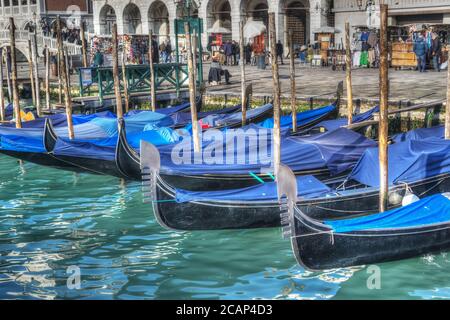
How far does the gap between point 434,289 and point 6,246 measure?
195 inches

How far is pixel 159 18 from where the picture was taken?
28781 millimetres

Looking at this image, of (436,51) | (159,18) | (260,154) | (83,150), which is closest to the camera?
(260,154)

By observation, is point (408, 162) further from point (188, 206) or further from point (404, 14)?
point (404, 14)

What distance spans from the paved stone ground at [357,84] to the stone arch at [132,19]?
39.8 feet

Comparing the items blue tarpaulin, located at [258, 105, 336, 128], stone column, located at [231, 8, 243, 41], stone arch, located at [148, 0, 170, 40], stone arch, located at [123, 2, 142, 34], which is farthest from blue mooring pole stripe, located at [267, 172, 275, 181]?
stone arch, located at [123, 2, 142, 34]

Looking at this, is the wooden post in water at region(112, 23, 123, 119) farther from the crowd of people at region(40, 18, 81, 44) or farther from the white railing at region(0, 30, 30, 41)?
the white railing at region(0, 30, 30, 41)

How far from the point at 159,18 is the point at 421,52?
50.0ft

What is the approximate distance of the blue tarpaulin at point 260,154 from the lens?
8938 millimetres

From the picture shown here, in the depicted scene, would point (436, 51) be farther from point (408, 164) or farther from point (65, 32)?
point (65, 32)

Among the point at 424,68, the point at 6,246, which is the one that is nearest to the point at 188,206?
the point at 6,246

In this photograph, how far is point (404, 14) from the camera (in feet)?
64.5

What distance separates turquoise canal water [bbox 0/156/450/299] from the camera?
618 centimetres

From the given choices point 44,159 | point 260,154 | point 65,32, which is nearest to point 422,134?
point 260,154

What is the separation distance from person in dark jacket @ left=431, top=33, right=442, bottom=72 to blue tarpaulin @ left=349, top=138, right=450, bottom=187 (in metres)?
8.93
